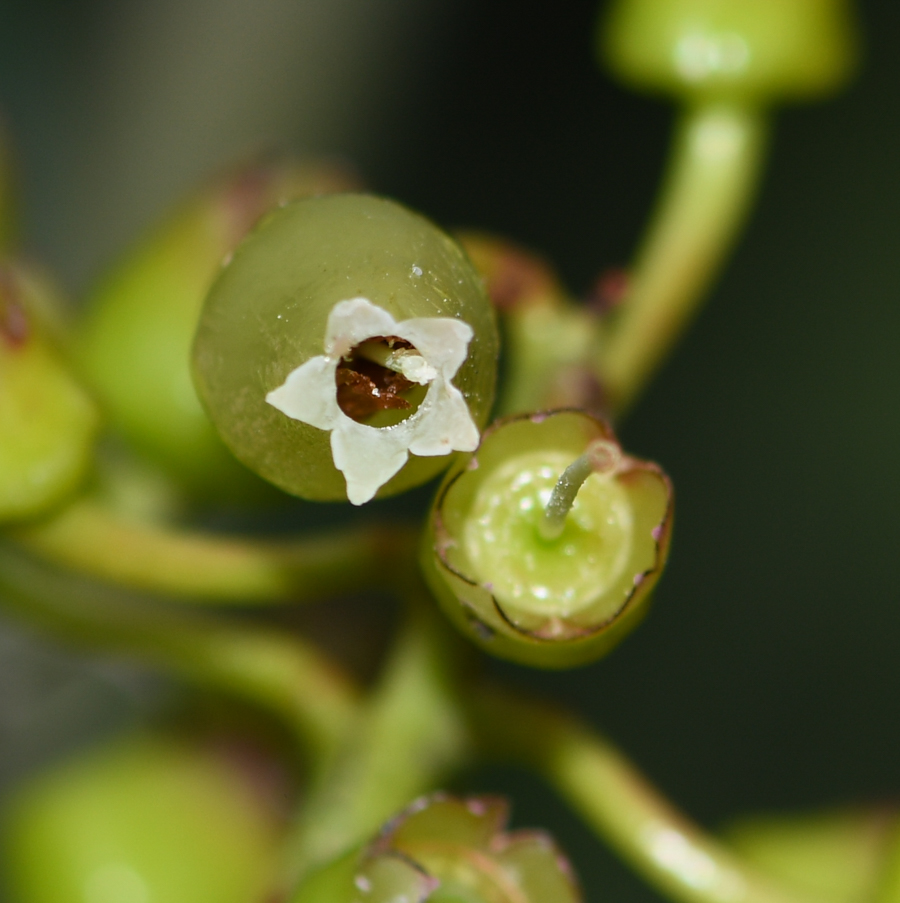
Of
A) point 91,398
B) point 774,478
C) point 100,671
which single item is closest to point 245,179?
point 91,398

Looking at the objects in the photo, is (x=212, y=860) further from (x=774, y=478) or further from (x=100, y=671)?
(x=774, y=478)

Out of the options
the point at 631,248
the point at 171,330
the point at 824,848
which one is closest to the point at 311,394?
the point at 171,330

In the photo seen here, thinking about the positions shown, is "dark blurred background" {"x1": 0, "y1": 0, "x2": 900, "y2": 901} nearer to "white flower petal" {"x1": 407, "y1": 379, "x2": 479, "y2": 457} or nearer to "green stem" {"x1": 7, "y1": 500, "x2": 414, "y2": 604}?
"green stem" {"x1": 7, "y1": 500, "x2": 414, "y2": 604}

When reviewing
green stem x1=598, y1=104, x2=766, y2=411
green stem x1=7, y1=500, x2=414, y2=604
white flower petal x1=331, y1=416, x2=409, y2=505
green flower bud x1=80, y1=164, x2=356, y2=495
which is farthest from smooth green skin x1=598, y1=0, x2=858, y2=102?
white flower petal x1=331, y1=416, x2=409, y2=505

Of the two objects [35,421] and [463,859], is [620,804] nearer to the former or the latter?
[463,859]

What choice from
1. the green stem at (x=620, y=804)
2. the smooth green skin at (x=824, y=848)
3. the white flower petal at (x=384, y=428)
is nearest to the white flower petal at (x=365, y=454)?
the white flower petal at (x=384, y=428)

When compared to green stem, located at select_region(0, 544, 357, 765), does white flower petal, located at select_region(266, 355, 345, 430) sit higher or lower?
higher
